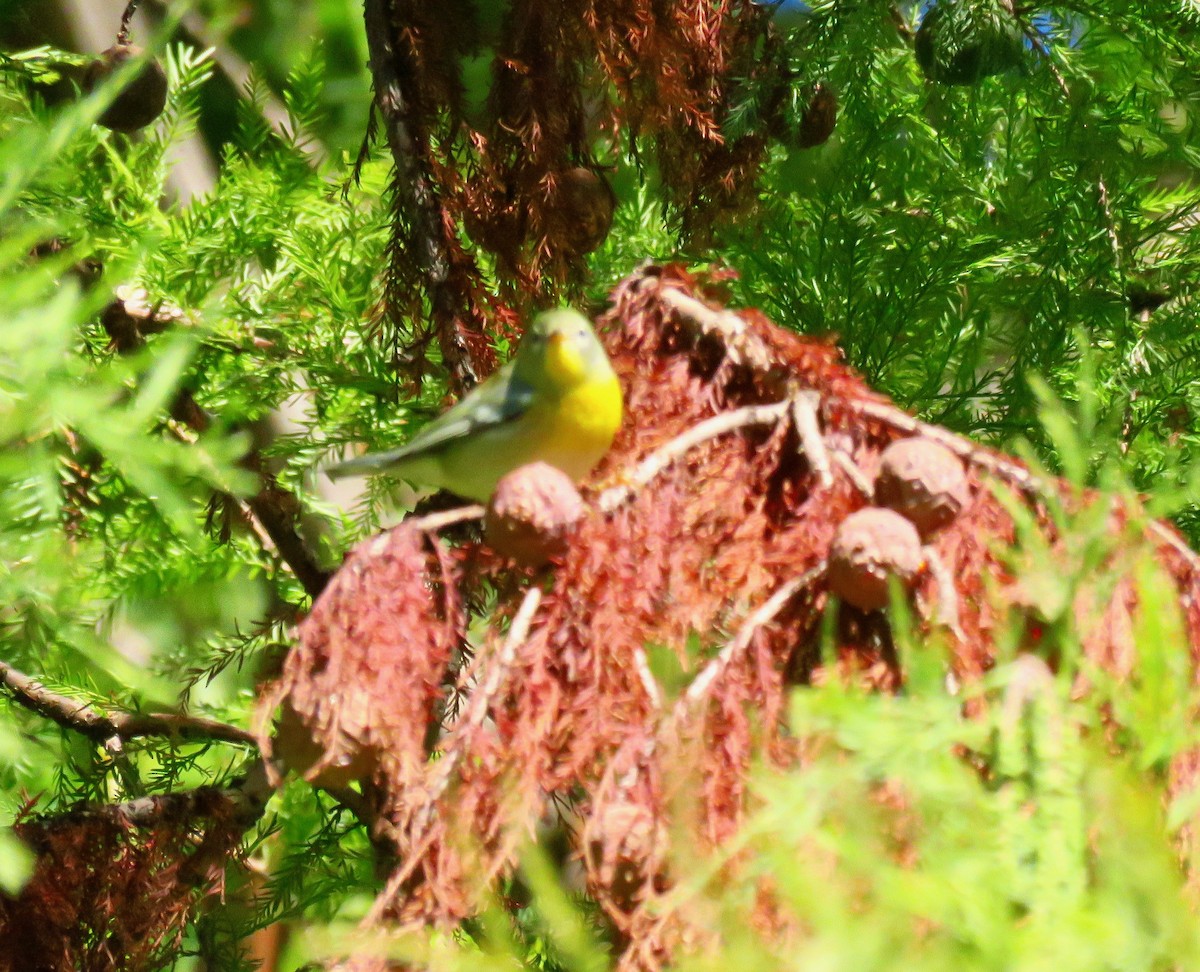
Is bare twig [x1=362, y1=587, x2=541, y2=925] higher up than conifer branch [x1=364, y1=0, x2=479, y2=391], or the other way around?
conifer branch [x1=364, y1=0, x2=479, y2=391]

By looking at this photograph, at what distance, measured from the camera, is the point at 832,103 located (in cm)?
106

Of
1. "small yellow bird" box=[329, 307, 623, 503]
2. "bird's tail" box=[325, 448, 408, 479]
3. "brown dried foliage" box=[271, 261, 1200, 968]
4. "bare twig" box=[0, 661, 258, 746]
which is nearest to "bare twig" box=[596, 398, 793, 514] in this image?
"brown dried foliage" box=[271, 261, 1200, 968]

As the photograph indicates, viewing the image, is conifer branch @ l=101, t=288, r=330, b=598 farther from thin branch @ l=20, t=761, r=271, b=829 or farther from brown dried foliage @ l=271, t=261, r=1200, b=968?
brown dried foliage @ l=271, t=261, r=1200, b=968

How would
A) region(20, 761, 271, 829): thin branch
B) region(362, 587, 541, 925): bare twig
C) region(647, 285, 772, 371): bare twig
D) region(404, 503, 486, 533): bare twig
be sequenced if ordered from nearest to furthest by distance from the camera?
region(362, 587, 541, 925): bare twig, region(404, 503, 486, 533): bare twig, region(647, 285, 772, 371): bare twig, region(20, 761, 271, 829): thin branch

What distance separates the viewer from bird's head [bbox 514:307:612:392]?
0.77m

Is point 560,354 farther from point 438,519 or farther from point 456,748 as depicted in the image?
point 456,748

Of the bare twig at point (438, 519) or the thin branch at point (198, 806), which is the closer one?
the bare twig at point (438, 519)

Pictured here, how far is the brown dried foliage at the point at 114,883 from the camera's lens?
0.74 metres

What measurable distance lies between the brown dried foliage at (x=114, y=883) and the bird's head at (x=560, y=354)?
0.34 metres

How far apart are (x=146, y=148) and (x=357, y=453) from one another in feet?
1.21

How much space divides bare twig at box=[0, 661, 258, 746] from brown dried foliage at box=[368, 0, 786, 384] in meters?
0.30

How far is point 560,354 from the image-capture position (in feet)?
2.73

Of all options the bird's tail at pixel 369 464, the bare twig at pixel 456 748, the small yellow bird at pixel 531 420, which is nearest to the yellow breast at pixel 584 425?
the small yellow bird at pixel 531 420

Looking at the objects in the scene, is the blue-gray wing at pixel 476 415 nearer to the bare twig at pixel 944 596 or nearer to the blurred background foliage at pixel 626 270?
the blurred background foliage at pixel 626 270
